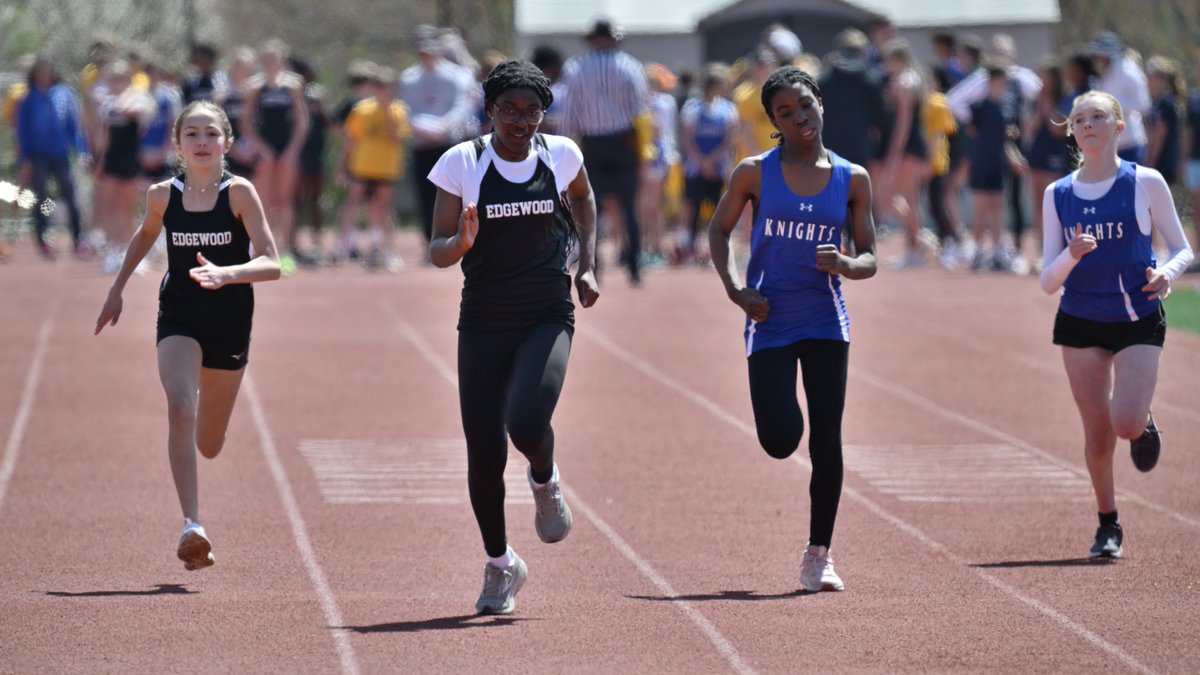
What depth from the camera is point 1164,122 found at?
19.2 metres

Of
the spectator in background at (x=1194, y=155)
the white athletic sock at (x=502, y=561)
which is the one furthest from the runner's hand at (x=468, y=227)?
the spectator in background at (x=1194, y=155)

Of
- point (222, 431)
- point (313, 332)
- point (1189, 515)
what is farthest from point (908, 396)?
point (222, 431)

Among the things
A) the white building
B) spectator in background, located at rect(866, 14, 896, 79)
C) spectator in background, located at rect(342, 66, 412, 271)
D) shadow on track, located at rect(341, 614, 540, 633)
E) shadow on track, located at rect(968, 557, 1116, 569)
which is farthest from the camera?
the white building

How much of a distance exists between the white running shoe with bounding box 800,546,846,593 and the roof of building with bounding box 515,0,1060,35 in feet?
76.5

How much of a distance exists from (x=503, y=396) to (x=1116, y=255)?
8.50 ft

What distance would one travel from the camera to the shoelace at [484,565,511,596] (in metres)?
6.90

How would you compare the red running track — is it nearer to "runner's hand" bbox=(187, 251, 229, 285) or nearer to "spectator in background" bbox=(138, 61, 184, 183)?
"runner's hand" bbox=(187, 251, 229, 285)

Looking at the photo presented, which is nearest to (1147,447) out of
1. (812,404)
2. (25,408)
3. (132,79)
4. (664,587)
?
(812,404)

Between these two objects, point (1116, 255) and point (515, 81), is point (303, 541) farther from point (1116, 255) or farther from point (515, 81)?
point (1116, 255)

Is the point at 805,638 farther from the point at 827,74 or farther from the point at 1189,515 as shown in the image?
the point at 827,74

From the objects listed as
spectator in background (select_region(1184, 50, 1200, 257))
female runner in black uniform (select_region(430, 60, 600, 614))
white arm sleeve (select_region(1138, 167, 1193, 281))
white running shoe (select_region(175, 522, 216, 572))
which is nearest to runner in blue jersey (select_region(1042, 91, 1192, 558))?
white arm sleeve (select_region(1138, 167, 1193, 281))

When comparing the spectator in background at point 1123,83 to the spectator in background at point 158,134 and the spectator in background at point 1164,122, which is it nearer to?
the spectator in background at point 1164,122

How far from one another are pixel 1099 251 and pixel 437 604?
293 centimetres

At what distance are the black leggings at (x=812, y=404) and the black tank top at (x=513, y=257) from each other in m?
0.91
